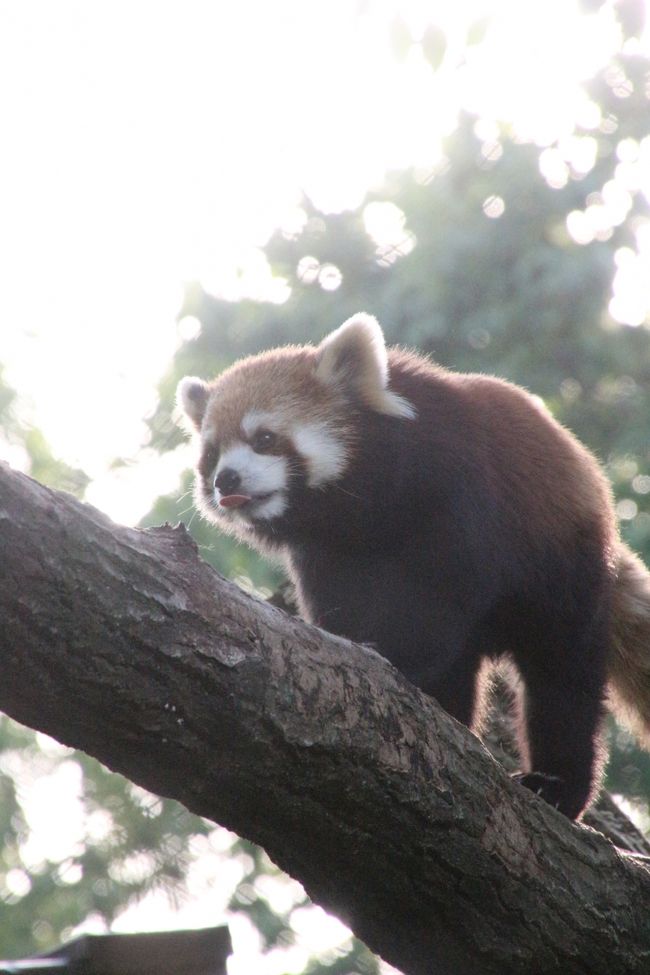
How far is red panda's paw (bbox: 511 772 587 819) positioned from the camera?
3.19m

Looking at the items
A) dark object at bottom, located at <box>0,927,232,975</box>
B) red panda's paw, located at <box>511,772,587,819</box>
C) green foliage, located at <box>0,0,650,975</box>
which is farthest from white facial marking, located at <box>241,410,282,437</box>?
green foliage, located at <box>0,0,650,975</box>

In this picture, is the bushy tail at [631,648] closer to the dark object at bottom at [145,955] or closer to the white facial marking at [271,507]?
the white facial marking at [271,507]

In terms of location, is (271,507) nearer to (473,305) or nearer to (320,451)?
(320,451)

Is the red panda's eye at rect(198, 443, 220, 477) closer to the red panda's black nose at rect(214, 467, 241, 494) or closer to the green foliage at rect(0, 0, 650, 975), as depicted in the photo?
the red panda's black nose at rect(214, 467, 241, 494)

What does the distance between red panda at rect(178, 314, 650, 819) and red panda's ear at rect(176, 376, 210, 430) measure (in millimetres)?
246

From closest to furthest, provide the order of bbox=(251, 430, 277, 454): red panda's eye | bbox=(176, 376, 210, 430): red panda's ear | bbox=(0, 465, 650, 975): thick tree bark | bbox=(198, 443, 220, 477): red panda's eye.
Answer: bbox=(0, 465, 650, 975): thick tree bark < bbox=(251, 430, 277, 454): red panda's eye < bbox=(198, 443, 220, 477): red panda's eye < bbox=(176, 376, 210, 430): red panda's ear

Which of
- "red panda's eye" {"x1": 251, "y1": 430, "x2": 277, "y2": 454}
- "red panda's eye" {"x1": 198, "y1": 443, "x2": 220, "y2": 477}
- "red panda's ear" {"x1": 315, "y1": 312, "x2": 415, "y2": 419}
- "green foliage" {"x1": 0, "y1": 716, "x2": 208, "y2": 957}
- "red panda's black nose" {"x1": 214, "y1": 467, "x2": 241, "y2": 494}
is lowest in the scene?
"green foliage" {"x1": 0, "y1": 716, "x2": 208, "y2": 957}

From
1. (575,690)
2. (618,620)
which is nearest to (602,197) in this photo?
(618,620)

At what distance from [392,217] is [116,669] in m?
5.37

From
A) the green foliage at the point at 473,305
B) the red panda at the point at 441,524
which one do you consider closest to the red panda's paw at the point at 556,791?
the red panda at the point at 441,524

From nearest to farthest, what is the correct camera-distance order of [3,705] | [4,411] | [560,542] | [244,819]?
[3,705] → [244,819] → [560,542] → [4,411]

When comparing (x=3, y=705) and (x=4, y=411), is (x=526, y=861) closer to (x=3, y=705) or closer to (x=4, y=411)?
(x=3, y=705)

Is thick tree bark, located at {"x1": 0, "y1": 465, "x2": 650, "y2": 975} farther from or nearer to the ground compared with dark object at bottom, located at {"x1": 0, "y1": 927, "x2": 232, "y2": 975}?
farther from the ground

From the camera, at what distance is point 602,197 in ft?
21.5
